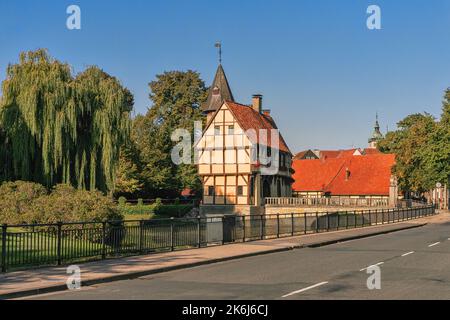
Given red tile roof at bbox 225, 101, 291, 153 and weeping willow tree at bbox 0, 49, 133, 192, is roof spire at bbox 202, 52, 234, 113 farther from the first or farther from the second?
weeping willow tree at bbox 0, 49, 133, 192

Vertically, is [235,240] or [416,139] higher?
[416,139]

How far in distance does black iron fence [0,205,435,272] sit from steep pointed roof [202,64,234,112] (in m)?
38.4

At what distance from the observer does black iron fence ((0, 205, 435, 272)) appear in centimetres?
1489

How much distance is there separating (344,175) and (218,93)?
18364 mm

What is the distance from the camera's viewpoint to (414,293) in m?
11.3

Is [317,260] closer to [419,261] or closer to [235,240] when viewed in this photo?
[419,261]

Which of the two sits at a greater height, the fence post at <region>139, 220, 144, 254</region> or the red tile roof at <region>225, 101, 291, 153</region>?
the red tile roof at <region>225, 101, 291, 153</region>

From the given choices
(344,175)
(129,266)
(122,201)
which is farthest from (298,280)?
(344,175)

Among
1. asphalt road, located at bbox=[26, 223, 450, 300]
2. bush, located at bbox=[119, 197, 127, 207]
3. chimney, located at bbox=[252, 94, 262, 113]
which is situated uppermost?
chimney, located at bbox=[252, 94, 262, 113]

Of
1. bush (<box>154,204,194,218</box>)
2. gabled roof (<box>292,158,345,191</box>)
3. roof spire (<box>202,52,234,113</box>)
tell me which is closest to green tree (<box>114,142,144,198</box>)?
bush (<box>154,204,194,218</box>)

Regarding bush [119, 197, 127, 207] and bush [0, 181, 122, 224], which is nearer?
bush [0, 181, 122, 224]
